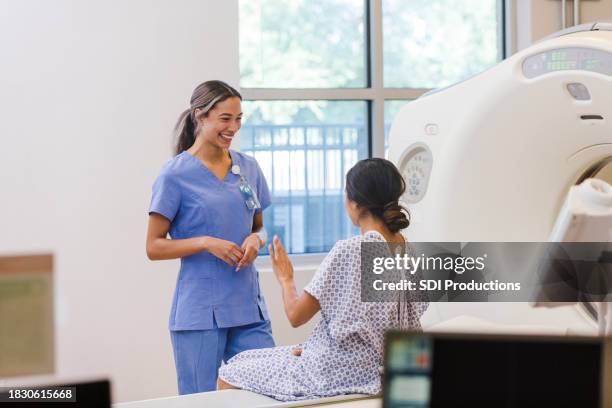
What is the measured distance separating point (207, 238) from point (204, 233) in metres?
0.08

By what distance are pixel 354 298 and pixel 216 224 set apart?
591 millimetres

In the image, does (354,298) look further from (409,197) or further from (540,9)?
(540,9)

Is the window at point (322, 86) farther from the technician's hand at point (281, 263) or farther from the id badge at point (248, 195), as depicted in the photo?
the technician's hand at point (281, 263)

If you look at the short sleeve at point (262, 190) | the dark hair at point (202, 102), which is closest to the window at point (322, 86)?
the short sleeve at point (262, 190)

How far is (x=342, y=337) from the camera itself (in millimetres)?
1635

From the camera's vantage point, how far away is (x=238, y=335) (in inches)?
84.8

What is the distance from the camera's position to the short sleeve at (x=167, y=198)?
2.10 m

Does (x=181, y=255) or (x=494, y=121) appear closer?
(x=494, y=121)

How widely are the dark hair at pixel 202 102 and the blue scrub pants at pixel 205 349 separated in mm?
490

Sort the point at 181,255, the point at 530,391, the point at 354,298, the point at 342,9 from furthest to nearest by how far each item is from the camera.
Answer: the point at 342,9, the point at 181,255, the point at 354,298, the point at 530,391

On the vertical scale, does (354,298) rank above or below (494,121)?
below

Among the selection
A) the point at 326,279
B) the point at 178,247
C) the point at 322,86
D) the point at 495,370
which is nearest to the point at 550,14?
the point at 322,86

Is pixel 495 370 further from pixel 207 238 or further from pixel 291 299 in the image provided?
pixel 207 238

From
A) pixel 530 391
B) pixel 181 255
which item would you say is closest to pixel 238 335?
pixel 181 255
